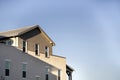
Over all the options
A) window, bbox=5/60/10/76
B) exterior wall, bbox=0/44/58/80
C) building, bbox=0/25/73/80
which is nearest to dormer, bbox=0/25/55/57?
building, bbox=0/25/73/80

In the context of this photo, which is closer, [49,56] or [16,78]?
[16,78]

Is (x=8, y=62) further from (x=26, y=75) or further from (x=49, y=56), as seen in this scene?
(x=49, y=56)

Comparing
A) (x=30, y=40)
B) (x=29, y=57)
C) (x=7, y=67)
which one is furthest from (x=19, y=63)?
(x=30, y=40)

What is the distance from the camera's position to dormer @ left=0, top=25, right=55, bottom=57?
60.7 m

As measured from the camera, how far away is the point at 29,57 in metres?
60.8

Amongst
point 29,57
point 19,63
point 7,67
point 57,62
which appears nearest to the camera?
point 7,67

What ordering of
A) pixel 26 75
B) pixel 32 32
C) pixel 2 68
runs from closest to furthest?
pixel 2 68
pixel 26 75
pixel 32 32

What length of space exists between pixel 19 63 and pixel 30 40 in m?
6.07

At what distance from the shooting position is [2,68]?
55250 mm

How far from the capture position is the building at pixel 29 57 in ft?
184

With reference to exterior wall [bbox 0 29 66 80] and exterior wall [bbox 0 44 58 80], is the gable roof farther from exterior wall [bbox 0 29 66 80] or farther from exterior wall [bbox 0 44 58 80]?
exterior wall [bbox 0 44 58 80]

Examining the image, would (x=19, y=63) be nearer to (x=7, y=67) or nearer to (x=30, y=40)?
(x=7, y=67)

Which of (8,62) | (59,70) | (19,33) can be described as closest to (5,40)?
(19,33)

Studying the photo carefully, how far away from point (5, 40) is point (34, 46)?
4.74 meters
